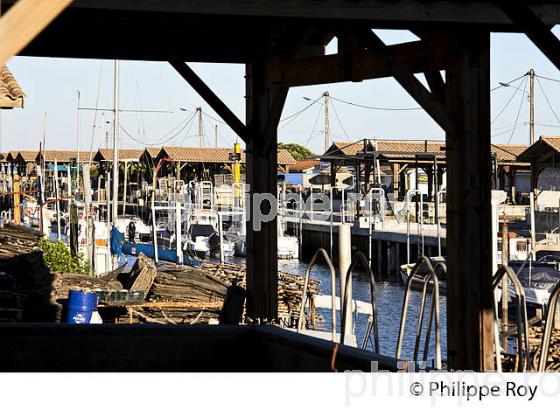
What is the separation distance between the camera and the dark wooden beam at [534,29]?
22.9ft

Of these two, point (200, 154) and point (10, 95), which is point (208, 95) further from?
point (200, 154)

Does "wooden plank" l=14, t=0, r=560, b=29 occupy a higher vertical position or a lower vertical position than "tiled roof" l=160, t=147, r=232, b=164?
lower

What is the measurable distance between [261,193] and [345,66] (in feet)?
5.85

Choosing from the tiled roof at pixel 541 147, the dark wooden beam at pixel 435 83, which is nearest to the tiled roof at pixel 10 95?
the dark wooden beam at pixel 435 83

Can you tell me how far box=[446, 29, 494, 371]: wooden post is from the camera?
25.1 feet

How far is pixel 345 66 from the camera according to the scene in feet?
32.9

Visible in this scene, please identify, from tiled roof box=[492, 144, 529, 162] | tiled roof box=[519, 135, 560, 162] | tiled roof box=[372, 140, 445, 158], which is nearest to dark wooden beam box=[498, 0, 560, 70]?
tiled roof box=[519, 135, 560, 162]

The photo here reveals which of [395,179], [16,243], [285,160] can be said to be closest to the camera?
[16,243]

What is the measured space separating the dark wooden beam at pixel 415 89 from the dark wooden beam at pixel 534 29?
0.94m

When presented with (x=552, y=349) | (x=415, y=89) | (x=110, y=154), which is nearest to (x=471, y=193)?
(x=415, y=89)

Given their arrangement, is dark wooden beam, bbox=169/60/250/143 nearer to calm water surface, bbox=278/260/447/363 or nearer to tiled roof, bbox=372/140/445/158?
calm water surface, bbox=278/260/447/363

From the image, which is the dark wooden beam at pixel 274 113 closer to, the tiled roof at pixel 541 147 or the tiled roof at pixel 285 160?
the tiled roof at pixel 541 147

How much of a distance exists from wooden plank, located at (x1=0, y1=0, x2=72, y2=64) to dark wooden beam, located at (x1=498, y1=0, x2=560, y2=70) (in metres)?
3.96
